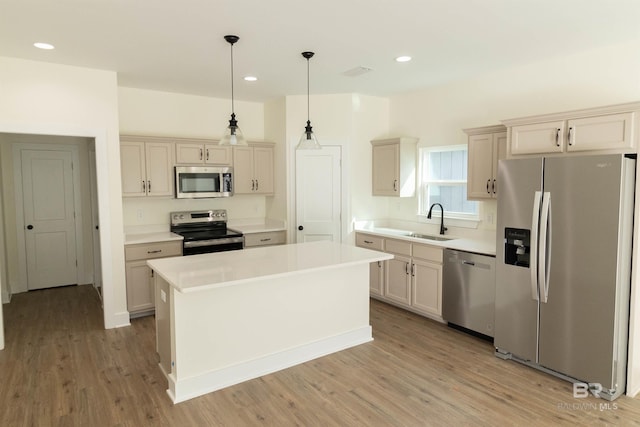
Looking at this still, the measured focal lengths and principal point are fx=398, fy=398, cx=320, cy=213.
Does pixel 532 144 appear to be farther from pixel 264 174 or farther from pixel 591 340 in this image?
pixel 264 174

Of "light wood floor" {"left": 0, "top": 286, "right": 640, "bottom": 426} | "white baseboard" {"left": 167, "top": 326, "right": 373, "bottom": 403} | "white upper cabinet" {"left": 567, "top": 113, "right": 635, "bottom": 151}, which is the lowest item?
"light wood floor" {"left": 0, "top": 286, "right": 640, "bottom": 426}

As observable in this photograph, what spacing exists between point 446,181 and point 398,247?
1.05m

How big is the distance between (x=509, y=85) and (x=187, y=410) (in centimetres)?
427

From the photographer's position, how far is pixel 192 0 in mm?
2541

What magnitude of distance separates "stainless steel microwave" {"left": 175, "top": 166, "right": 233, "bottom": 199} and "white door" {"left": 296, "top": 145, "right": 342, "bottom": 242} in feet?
3.18

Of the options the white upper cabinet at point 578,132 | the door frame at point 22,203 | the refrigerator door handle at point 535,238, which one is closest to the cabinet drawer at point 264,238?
the door frame at point 22,203

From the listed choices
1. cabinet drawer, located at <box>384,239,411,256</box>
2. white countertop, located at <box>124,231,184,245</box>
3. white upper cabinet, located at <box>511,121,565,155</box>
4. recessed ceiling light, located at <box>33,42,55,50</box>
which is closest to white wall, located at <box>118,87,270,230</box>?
white countertop, located at <box>124,231,184,245</box>

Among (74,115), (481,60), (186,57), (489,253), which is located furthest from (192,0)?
(489,253)

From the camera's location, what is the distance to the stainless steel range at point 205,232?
190 inches

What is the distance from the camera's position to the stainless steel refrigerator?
2844 mm

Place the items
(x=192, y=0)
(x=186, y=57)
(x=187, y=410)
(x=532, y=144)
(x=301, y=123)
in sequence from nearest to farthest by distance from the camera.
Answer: (x=192, y=0), (x=187, y=410), (x=532, y=144), (x=186, y=57), (x=301, y=123)

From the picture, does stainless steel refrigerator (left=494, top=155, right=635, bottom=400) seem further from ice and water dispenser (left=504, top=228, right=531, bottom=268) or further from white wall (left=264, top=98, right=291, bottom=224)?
white wall (left=264, top=98, right=291, bottom=224)

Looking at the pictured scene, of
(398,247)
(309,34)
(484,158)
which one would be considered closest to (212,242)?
(398,247)

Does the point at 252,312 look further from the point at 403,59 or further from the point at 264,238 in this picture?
the point at 403,59
